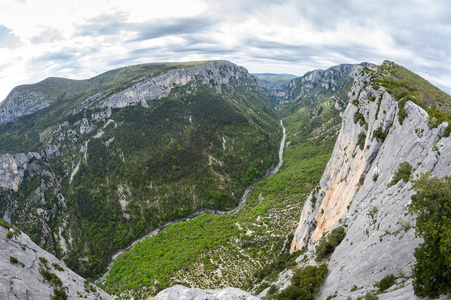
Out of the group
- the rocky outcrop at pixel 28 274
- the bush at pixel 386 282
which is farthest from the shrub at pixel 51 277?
the bush at pixel 386 282

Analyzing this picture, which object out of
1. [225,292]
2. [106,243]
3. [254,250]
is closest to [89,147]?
[106,243]

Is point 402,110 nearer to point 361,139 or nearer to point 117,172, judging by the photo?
point 361,139

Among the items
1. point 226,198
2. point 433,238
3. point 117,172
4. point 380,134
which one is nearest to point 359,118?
point 380,134

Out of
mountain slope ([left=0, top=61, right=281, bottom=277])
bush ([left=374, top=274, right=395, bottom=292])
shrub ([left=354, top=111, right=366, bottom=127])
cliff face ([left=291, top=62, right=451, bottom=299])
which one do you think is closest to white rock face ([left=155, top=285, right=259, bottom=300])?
cliff face ([left=291, top=62, right=451, bottom=299])

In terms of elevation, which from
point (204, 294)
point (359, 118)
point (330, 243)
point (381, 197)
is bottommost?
point (204, 294)

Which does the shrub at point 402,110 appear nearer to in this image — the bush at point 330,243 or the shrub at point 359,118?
the shrub at point 359,118

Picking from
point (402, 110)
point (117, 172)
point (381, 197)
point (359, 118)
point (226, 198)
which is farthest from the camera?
point (117, 172)

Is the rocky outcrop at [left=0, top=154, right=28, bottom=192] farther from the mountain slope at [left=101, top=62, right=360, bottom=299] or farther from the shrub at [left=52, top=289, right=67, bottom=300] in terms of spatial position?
the shrub at [left=52, top=289, right=67, bottom=300]
